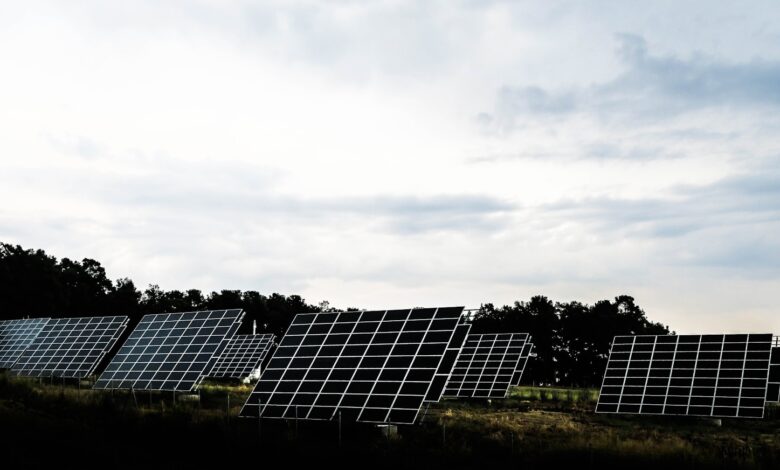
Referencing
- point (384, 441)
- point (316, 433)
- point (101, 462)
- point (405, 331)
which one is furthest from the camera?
point (405, 331)

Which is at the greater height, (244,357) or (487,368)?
(487,368)

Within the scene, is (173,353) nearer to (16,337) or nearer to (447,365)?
(447,365)

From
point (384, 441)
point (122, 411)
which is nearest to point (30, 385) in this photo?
point (122, 411)

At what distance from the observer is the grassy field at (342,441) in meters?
22.6

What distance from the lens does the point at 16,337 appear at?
68.2m

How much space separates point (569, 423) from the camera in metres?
36.9

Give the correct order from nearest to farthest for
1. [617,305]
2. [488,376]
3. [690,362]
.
→ [690,362], [488,376], [617,305]

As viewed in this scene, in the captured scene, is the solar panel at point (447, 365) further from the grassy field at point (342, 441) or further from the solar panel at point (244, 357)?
the solar panel at point (244, 357)

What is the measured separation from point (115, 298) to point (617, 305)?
65585 mm

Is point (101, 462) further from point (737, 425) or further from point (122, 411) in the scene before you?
point (737, 425)

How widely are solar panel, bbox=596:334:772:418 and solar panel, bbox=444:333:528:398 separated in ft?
33.5

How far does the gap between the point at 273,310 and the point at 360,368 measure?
8833 cm

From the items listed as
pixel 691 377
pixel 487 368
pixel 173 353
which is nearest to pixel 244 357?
pixel 173 353

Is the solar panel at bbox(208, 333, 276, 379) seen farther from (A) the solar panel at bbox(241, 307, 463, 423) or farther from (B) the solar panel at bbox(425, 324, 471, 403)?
(A) the solar panel at bbox(241, 307, 463, 423)
